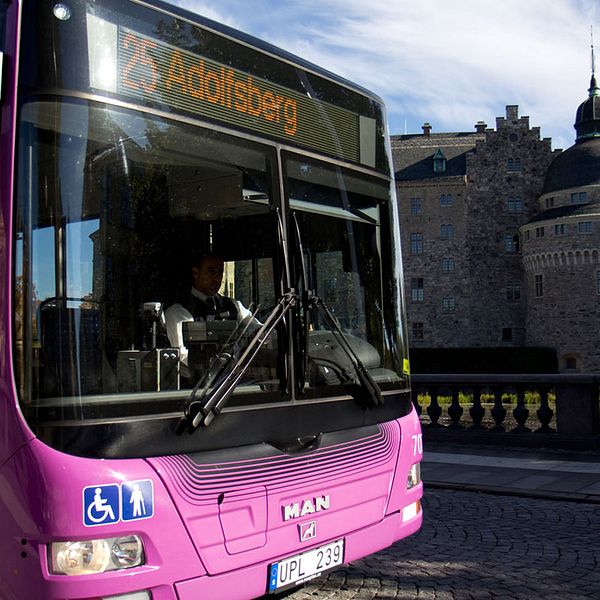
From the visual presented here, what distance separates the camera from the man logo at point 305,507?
390cm

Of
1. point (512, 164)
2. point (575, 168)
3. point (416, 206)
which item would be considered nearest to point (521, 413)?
point (575, 168)

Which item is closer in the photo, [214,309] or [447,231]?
[214,309]

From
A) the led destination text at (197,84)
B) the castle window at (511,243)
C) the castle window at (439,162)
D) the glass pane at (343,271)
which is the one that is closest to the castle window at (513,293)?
the castle window at (511,243)

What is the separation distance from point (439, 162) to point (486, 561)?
61621mm

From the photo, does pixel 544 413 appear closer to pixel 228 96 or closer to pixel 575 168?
pixel 228 96

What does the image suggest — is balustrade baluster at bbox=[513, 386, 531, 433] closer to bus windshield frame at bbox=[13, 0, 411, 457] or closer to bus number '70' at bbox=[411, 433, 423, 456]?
bus number '70' at bbox=[411, 433, 423, 456]

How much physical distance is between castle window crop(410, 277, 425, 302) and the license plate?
5933 cm

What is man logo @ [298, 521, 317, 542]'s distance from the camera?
3.97 metres

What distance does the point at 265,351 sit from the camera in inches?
154

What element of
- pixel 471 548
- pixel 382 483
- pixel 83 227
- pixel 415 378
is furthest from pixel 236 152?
pixel 415 378

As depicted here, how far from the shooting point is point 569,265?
58.0 m

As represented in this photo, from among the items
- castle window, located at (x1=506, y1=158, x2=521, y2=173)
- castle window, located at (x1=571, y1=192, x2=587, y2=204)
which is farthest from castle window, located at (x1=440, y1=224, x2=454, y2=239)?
castle window, located at (x1=571, y1=192, x2=587, y2=204)

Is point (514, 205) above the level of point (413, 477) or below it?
above

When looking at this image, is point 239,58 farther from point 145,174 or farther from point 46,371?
point 46,371
